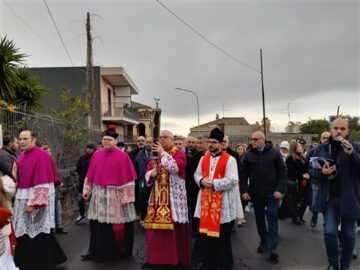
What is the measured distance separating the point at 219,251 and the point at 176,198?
95cm

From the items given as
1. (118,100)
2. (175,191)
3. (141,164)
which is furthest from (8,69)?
(118,100)

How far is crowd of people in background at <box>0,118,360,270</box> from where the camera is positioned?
4918mm

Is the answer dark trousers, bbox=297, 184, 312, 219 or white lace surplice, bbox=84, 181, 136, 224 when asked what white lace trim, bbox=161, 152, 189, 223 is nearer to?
white lace surplice, bbox=84, 181, 136, 224

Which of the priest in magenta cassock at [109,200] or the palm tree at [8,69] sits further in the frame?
the palm tree at [8,69]

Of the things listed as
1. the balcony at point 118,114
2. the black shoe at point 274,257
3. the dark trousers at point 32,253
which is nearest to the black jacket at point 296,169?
the black shoe at point 274,257

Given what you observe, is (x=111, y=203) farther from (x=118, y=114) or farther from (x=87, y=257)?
(x=118, y=114)

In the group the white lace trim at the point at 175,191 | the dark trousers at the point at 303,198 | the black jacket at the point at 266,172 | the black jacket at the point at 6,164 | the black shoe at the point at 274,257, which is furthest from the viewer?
the dark trousers at the point at 303,198

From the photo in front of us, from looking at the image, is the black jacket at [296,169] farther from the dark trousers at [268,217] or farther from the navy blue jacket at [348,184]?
the navy blue jacket at [348,184]

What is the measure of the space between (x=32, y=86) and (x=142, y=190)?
5900 millimetres

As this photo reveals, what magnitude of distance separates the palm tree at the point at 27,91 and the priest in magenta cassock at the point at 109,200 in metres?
6.17

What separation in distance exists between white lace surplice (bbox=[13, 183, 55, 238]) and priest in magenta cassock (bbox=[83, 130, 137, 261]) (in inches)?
32.0

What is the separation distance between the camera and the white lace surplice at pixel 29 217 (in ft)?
17.3

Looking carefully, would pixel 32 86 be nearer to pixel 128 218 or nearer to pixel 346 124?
pixel 128 218

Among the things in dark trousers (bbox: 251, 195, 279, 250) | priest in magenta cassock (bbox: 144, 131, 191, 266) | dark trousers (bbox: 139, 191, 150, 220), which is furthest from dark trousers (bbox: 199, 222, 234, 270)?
dark trousers (bbox: 139, 191, 150, 220)
